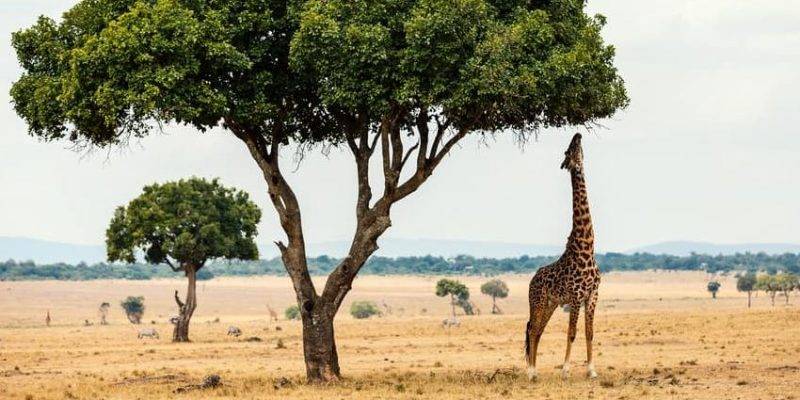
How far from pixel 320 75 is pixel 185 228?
104 ft

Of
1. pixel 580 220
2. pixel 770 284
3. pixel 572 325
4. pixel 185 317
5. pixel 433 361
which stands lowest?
pixel 433 361

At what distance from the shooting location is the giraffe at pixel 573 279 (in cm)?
2811

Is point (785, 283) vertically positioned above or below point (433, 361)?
above

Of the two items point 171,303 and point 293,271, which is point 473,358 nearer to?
point 293,271

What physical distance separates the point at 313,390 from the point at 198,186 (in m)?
32.2

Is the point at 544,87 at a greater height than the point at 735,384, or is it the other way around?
the point at 544,87

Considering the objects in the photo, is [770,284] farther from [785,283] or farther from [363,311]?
[363,311]

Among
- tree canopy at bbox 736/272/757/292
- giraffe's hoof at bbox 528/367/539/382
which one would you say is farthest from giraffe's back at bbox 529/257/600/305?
tree canopy at bbox 736/272/757/292

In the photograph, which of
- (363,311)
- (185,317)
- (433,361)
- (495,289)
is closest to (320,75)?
(433,361)

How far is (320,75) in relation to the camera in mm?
26734

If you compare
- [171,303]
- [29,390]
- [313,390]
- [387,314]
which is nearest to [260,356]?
[29,390]

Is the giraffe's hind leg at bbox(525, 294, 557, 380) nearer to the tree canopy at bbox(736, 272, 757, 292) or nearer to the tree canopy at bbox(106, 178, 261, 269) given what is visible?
the tree canopy at bbox(106, 178, 261, 269)

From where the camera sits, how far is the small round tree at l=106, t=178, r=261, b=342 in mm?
56500

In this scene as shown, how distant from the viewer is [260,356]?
4434 cm
